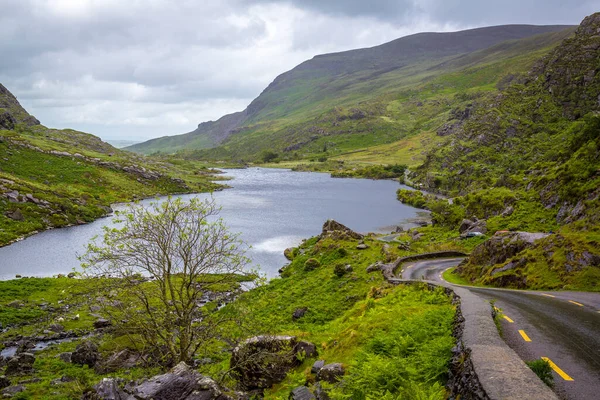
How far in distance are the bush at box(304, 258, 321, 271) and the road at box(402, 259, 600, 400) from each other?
110ft

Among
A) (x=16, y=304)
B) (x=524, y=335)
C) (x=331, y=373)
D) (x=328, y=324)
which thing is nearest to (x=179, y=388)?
(x=331, y=373)

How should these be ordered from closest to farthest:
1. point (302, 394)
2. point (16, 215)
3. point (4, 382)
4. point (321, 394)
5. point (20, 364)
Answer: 1. point (321, 394)
2. point (302, 394)
3. point (4, 382)
4. point (20, 364)
5. point (16, 215)

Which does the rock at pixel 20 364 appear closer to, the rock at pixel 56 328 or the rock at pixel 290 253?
the rock at pixel 56 328

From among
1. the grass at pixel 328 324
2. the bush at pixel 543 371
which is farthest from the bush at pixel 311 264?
the bush at pixel 543 371

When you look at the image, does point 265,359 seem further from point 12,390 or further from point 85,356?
point 85,356

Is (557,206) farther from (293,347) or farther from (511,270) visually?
(293,347)

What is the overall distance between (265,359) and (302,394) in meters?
6.65

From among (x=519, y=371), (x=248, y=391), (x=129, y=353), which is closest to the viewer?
(x=519, y=371)

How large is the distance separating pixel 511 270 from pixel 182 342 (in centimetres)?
2955

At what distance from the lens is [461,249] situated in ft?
191

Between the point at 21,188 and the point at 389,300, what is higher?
the point at 21,188

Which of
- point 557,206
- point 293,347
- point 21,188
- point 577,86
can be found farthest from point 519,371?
point 577,86

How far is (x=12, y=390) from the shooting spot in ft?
85.9

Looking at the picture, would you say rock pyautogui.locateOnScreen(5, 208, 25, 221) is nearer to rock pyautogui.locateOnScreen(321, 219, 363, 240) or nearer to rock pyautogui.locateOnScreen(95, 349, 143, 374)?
rock pyautogui.locateOnScreen(321, 219, 363, 240)
